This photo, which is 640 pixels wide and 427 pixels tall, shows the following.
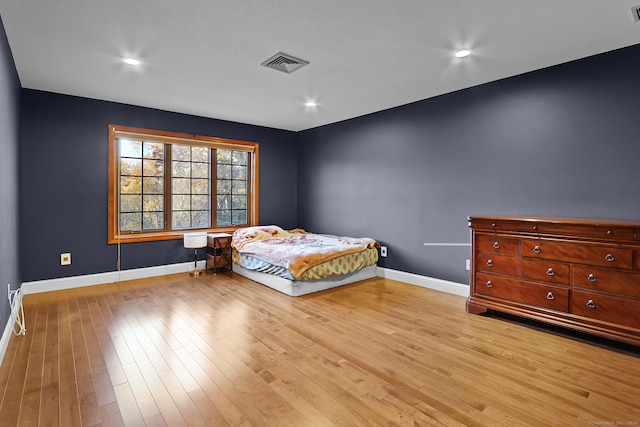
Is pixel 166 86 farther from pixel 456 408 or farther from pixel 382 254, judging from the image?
pixel 456 408

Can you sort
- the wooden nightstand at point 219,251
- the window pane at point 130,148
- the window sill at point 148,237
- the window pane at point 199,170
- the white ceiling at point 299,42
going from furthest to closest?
the window pane at point 199,170 < the wooden nightstand at point 219,251 < the window pane at point 130,148 < the window sill at point 148,237 < the white ceiling at point 299,42

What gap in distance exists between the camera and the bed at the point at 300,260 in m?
3.87

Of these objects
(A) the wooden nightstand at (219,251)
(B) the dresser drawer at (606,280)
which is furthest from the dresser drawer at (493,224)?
(A) the wooden nightstand at (219,251)

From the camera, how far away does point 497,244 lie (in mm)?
3084

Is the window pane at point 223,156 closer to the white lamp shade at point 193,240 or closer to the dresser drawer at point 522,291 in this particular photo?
the white lamp shade at point 193,240

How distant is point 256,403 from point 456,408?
1.10 metres

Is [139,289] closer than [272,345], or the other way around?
[272,345]

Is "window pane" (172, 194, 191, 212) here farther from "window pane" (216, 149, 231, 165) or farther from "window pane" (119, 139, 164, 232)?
"window pane" (216, 149, 231, 165)

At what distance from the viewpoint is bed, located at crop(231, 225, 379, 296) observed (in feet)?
12.7

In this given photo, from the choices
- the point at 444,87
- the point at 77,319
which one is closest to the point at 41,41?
the point at 77,319


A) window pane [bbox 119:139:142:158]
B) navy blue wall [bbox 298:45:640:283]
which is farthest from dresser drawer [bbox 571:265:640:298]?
window pane [bbox 119:139:142:158]

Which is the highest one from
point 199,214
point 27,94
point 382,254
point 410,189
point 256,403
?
point 27,94

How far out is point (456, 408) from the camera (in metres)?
1.79

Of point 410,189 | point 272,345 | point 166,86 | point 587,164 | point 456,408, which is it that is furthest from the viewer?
point 410,189
